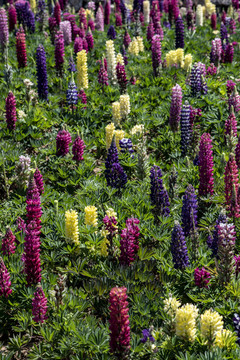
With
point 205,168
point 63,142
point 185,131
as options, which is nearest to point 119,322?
point 205,168

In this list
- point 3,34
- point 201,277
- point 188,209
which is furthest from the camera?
point 3,34

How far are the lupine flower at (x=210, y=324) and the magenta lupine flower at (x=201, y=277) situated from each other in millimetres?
740

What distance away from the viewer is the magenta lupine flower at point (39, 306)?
406cm

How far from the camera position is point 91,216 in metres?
5.24

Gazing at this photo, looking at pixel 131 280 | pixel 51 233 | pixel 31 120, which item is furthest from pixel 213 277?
pixel 31 120

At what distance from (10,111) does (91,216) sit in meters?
2.79

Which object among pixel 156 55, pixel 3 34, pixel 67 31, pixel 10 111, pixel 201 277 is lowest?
pixel 201 277

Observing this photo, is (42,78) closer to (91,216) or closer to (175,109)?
(175,109)

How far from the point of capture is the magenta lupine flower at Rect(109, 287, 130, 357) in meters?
3.47

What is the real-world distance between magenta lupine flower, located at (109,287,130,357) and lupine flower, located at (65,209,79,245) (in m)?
1.60

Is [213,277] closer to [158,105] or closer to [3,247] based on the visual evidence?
[3,247]

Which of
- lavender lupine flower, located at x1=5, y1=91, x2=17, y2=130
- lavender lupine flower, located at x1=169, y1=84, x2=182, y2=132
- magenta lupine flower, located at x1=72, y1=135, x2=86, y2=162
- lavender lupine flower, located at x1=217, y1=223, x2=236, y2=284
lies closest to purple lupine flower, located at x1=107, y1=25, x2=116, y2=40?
lavender lupine flower, located at x1=169, y1=84, x2=182, y2=132

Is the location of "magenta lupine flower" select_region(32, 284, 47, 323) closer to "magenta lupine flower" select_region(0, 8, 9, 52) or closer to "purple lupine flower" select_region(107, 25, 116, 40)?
"magenta lupine flower" select_region(0, 8, 9, 52)

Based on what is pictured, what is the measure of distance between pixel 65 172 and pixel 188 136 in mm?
2010
